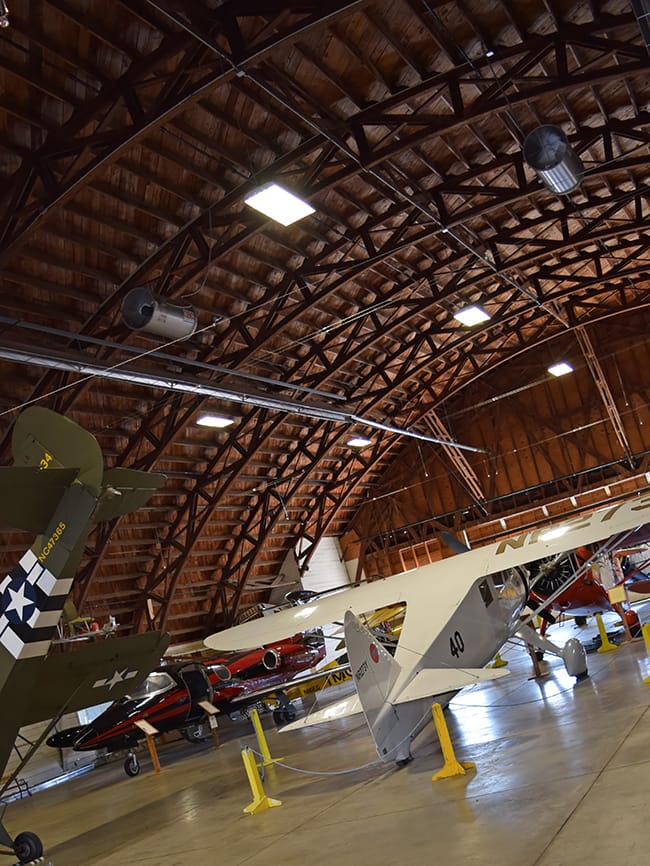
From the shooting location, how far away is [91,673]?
389 inches

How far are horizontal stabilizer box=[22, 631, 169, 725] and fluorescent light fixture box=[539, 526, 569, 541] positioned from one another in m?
5.72

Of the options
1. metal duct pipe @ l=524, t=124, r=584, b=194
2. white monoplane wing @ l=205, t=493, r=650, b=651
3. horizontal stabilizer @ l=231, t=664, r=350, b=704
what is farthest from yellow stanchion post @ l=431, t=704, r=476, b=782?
metal duct pipe @ l=524, t=124, r=584, b=194

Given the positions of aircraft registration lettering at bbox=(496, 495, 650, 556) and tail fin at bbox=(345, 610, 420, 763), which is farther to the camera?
aircraft registration lettering at bbox=(496, 495, 650, 556)

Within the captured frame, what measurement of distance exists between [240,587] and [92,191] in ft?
63.3

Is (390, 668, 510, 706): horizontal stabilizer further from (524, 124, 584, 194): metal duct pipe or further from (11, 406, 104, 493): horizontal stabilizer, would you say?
(524, 124, 584, 194): metal duct pipe

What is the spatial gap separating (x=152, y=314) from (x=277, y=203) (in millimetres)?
2875

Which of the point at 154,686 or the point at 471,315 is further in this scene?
the point at 471,315

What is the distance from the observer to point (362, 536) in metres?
38.8

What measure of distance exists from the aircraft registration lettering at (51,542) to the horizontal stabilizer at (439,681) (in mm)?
4228

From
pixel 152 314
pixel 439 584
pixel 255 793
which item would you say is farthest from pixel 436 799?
pixel 152 314

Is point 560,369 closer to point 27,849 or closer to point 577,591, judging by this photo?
point 577,591

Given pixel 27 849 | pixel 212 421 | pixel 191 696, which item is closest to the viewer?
pixel 27 849

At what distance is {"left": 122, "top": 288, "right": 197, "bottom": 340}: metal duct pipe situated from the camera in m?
12.7

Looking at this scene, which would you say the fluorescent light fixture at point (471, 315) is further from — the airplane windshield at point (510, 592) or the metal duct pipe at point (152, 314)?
the airplane windshield at point (510, 592)
